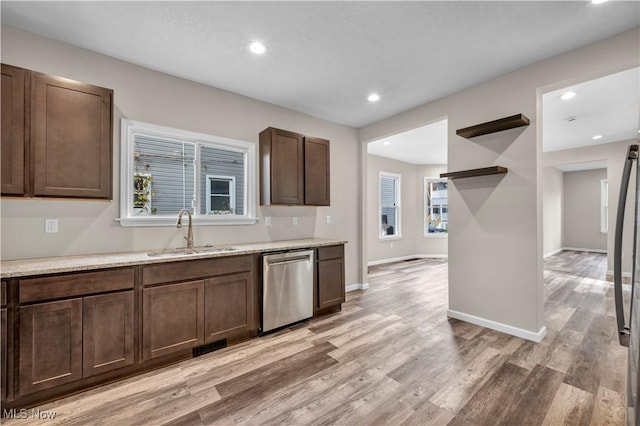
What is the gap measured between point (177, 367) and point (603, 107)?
20.6 feet

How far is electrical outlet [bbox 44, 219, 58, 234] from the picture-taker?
2275 mm

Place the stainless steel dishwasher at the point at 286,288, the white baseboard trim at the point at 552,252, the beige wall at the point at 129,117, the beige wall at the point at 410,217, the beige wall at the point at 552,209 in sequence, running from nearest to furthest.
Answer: the beige wall at the point at 129,117
the stainless steel dishwasher at the point at 286,288
the beige wall at the point at 410,217
the white baseboard trim at the point at 552,252
the beige wall at the point at 552,209

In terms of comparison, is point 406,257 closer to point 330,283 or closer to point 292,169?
point 330,283

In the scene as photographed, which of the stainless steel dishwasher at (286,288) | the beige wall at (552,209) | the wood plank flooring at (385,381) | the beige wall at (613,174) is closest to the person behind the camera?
the wood plank flooring at (385,381)

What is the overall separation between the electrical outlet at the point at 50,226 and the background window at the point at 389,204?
630cm

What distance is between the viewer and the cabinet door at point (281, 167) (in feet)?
10.9

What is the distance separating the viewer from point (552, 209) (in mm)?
8422

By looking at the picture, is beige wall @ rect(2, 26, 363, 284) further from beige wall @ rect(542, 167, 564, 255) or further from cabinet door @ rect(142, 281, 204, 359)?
beige wall @ rect(542, 167, 564, 255)

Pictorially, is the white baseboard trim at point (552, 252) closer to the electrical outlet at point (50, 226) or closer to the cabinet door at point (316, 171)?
the cabinet door at point (316, 171)

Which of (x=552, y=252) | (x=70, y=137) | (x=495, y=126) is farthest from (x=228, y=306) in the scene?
(x=552, y=252)

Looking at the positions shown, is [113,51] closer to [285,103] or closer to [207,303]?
[285,103]

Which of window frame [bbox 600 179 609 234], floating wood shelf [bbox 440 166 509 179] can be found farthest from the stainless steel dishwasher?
window frame [bbox 600 179 609 234]

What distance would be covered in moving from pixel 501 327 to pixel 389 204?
15.8 ft

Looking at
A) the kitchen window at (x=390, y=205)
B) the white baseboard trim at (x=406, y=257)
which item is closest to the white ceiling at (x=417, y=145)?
the kitchen window at (x=390, y=205)
